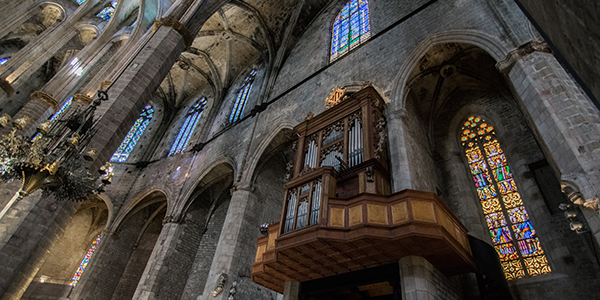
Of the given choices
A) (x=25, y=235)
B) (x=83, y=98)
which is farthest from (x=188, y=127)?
(x=25, y=235)

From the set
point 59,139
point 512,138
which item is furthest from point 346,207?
point 59,139

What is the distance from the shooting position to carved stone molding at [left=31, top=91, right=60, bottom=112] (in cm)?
1177

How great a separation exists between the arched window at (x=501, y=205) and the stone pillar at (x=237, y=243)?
6.16m

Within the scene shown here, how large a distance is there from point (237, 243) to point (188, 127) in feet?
34.3

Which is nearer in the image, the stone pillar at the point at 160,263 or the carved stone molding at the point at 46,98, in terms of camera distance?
the stone pillar at the point at 160,263

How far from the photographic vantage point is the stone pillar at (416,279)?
473 cm

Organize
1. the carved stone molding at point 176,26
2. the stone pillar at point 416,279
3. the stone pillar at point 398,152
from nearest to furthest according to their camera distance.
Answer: the stone pillar at point 416,279, the stone pillar at point 398,152, the carved stone molding at point 176,26

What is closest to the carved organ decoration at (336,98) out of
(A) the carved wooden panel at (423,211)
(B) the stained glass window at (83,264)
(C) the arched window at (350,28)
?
(C) the arched window at (350,28)

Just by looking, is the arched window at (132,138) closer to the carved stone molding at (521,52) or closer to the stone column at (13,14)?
the stone column at (13,14)

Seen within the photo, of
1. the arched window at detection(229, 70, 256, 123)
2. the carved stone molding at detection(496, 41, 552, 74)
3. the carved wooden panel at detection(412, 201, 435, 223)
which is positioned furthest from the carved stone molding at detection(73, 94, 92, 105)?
the carved stone molding at detection(496, 41, 552, 74)

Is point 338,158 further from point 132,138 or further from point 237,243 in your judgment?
point 132,138

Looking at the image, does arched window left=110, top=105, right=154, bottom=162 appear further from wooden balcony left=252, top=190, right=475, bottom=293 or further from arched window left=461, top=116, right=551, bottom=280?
arched window left=461, top=116, right=551, bottom=280

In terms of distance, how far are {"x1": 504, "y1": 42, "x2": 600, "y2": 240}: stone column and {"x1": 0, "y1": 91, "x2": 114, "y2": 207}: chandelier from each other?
8.03 meters

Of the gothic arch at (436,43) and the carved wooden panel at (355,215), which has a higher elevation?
the gothic arch at (436,43)
